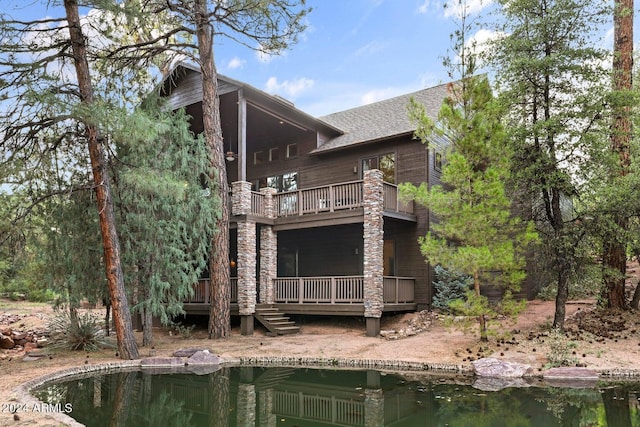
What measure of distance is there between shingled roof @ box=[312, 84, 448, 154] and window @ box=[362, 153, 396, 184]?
2.68 ft

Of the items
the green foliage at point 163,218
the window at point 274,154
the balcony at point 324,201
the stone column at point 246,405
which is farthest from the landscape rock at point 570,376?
the window at point 274,154

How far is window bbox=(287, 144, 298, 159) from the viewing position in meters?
20.6

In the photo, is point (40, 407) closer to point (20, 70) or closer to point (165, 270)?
point (165, 270)

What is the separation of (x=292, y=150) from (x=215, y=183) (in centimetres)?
595

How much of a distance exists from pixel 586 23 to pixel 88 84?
12460 millimetres

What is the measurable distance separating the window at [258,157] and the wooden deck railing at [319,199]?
15.9 ft

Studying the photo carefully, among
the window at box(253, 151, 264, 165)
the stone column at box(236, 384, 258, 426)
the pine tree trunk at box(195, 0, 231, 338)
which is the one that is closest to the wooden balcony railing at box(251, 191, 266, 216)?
the pine tree trunk at box(195, 0, 231, 338)

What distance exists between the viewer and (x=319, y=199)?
1642 centimetres

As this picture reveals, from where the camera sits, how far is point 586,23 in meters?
12.8

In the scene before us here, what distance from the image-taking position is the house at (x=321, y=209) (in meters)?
15.7

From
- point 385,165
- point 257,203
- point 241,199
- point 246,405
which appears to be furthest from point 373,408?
point 385,165

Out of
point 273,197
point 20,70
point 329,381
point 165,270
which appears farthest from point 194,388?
point 273,197

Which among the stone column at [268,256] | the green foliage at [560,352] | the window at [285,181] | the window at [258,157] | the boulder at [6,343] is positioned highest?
the window at [258,157]

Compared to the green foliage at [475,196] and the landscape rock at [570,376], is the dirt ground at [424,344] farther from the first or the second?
the green foliage at [475,196]
